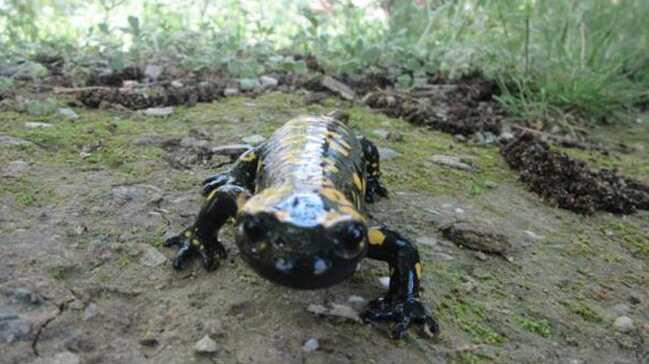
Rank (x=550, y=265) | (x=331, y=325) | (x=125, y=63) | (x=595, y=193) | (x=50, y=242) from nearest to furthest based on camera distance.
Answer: (x=331, y=325) → (x=50, y=242) → (x=550, y=265) → (x=595, y=193) → (x=125, y=63)

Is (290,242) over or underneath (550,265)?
over

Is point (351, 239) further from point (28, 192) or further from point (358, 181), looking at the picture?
point (28, 192)

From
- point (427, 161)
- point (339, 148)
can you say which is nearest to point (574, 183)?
point (427, 161)

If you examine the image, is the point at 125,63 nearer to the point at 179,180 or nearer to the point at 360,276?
the point at 179,180

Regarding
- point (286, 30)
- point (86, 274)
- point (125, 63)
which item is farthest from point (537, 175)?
point (286, 30)

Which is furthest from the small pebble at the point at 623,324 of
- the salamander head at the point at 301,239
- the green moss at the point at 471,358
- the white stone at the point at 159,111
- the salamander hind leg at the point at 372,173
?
the white stone at the point at 159,111

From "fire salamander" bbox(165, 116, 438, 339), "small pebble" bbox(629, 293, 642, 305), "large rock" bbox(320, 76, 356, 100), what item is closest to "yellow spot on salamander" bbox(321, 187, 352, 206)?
"fire salamander" bbox(165, 116, 438, 339)
